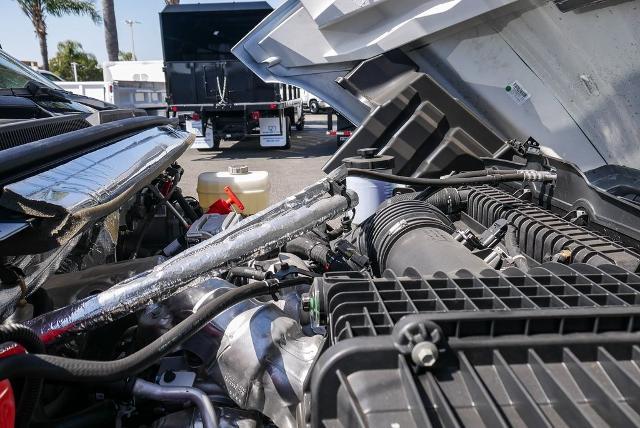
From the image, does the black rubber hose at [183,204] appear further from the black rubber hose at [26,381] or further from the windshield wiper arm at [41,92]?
the black rubber hose at [26,381]

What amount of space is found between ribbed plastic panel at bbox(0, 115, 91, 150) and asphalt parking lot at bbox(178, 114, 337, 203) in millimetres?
4928

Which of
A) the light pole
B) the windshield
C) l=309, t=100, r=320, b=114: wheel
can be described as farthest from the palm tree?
the windshield

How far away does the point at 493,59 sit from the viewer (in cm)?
290

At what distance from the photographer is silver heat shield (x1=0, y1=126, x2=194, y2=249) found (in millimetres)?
1161

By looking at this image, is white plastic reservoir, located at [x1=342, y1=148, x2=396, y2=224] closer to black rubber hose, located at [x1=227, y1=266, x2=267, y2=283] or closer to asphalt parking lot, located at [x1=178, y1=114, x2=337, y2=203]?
→ black rubber hose, located at [x1=227, y1=266, x2=267, y2=283]

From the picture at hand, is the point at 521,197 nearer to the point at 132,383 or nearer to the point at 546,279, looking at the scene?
the point at 546,279

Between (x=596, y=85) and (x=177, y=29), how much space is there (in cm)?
1148

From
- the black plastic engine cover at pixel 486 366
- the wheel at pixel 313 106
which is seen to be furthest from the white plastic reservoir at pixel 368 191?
the wheel at pixel 313 106

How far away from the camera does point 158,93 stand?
51.6 ft

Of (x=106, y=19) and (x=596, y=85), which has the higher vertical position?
(x=106, y=19)

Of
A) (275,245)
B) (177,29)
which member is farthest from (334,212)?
(177,29)

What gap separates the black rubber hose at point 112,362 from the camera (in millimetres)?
986

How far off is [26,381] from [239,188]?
205cm

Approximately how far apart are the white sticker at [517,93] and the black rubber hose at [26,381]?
267cm
